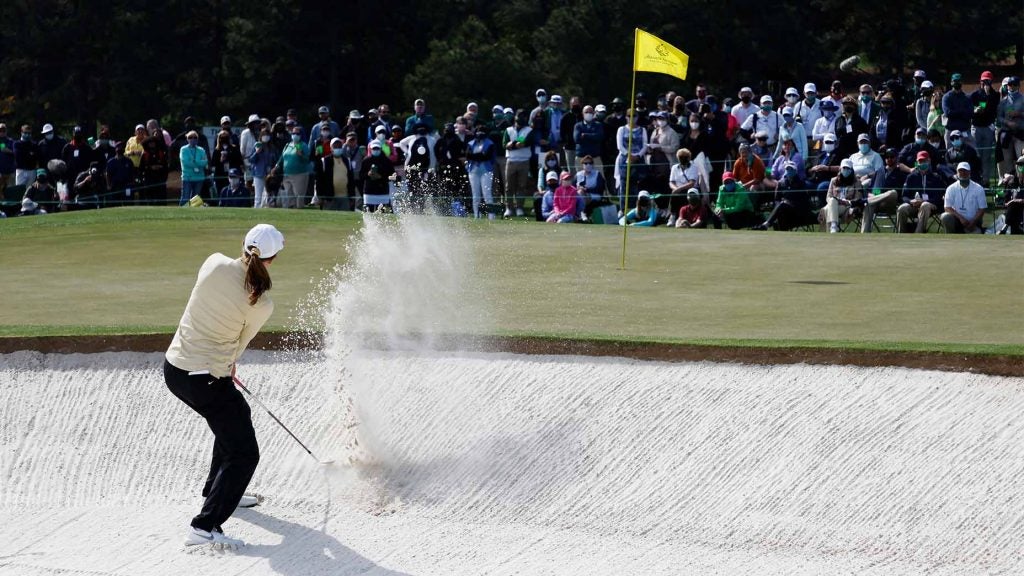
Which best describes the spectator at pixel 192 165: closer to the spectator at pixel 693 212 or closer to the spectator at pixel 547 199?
the spectator at pixel 547 199

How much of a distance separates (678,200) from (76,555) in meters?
14.0

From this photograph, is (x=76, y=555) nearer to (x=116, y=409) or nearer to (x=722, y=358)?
(x=116, y=409)

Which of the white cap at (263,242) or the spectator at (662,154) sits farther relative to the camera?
the spectator at (662,154)

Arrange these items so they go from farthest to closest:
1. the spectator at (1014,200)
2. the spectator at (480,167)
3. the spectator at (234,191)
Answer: the spectator at (234,191), the spectator at (480,167), the spectator at (1014,200)

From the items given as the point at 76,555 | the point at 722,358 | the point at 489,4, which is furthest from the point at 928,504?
the point at 489,4

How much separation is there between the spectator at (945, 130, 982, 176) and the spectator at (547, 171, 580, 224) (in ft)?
18.6

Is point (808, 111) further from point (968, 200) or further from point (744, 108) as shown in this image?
point (968, 200)

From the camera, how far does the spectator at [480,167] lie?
23.0m

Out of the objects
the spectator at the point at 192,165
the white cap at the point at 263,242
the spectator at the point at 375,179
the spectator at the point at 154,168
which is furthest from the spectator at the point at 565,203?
the white cap at the point at 263,242

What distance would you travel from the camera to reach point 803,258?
52.6 feet

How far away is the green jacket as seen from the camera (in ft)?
69.2

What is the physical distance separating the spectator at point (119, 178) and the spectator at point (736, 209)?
36.6ft

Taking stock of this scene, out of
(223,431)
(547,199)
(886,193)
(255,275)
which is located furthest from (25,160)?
(255,275)

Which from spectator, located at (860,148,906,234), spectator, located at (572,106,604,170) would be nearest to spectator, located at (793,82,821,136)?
spectator, located at (860,148,906,234)
